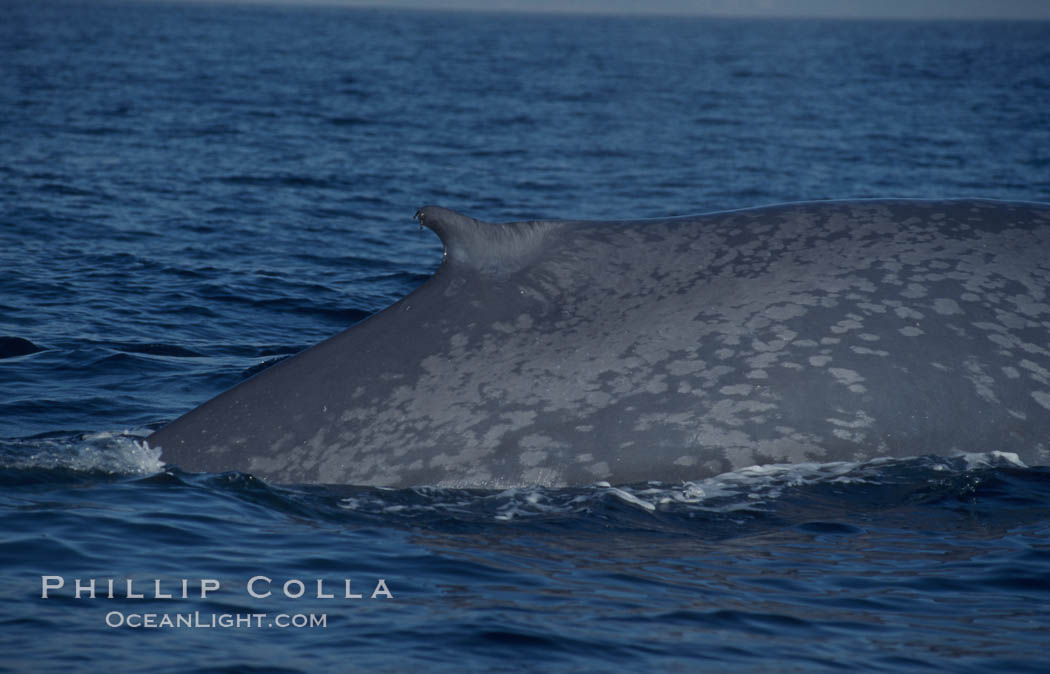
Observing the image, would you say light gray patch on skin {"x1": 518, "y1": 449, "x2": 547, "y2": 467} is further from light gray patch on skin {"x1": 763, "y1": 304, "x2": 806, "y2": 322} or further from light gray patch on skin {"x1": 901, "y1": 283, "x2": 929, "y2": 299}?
light gray patch on skin {"x1": 901, "y1": 283, "x2": 929, "y2": 299}

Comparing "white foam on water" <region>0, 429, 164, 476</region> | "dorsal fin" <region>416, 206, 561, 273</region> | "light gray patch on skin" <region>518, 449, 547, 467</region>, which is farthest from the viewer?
"white foam on water" <region>0, 429, 164, 476</region>

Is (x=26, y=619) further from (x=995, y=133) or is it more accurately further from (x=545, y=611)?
(x=995, y=133)

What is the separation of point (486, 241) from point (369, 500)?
1629mm

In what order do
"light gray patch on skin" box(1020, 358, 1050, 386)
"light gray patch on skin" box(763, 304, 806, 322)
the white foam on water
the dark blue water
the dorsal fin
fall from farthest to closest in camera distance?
the white foam on water, the dorsal fin, "light gray patch on skin" box(763, 304, 806, 322), "light gray patch on skin" box(1020, 358, 1050, 386), the dark blue water

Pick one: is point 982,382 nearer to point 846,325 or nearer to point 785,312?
point 846,325

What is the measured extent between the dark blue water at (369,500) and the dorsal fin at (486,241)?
1.36 metres

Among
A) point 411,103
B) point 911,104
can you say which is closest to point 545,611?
point 411,103

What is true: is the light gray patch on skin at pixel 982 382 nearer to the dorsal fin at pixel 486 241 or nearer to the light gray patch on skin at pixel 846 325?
the light gray patch on skin at pixel 846 325

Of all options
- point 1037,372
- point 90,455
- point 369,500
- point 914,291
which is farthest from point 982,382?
point 90,455

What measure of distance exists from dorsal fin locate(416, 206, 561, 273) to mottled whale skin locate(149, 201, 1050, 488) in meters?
0.01

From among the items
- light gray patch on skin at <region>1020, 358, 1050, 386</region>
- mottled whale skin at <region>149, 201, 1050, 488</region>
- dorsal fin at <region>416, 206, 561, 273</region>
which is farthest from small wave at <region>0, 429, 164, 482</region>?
light gray patch on skin at <region>1020, 358, 1050, 386</region>

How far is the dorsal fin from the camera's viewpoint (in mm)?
7855

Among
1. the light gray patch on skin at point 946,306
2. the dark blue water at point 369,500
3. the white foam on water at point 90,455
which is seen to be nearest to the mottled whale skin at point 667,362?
the light gray patch on skin at point 946,306

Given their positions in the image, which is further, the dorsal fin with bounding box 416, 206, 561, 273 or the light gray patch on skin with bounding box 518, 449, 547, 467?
the dorsal fin with bounding box 416, 206, 561, 273
